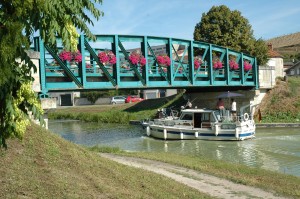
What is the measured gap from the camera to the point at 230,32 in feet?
167

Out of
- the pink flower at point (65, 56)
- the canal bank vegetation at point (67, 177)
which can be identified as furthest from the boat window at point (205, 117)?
the canal bank vegetation at point (67, 177)

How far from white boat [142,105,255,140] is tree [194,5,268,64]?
797 inches

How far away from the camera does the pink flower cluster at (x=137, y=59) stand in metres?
26.8

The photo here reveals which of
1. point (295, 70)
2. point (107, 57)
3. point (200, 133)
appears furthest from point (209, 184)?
point (295, 70)

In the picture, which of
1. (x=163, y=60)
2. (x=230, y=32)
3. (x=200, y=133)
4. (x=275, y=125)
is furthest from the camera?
(x=230, y=32)

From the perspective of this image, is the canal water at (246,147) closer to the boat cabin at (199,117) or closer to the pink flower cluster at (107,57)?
the boat cabin at (199,117)

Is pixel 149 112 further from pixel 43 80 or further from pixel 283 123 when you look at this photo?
pixel 43 80

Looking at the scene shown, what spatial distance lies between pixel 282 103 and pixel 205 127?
552 inches

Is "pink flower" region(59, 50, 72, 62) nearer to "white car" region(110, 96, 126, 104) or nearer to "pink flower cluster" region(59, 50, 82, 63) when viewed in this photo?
"pink flower cluster" region(59, 50, 82, 63)

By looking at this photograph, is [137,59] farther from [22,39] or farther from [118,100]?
[118,100]

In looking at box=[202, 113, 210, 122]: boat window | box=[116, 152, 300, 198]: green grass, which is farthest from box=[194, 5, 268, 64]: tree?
box=[116, 152, 300, 198]: green grass

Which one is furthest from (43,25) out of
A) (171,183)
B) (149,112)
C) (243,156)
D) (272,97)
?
(149,112)

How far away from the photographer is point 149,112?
5150cm

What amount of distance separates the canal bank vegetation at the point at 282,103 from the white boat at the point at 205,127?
9005mm
